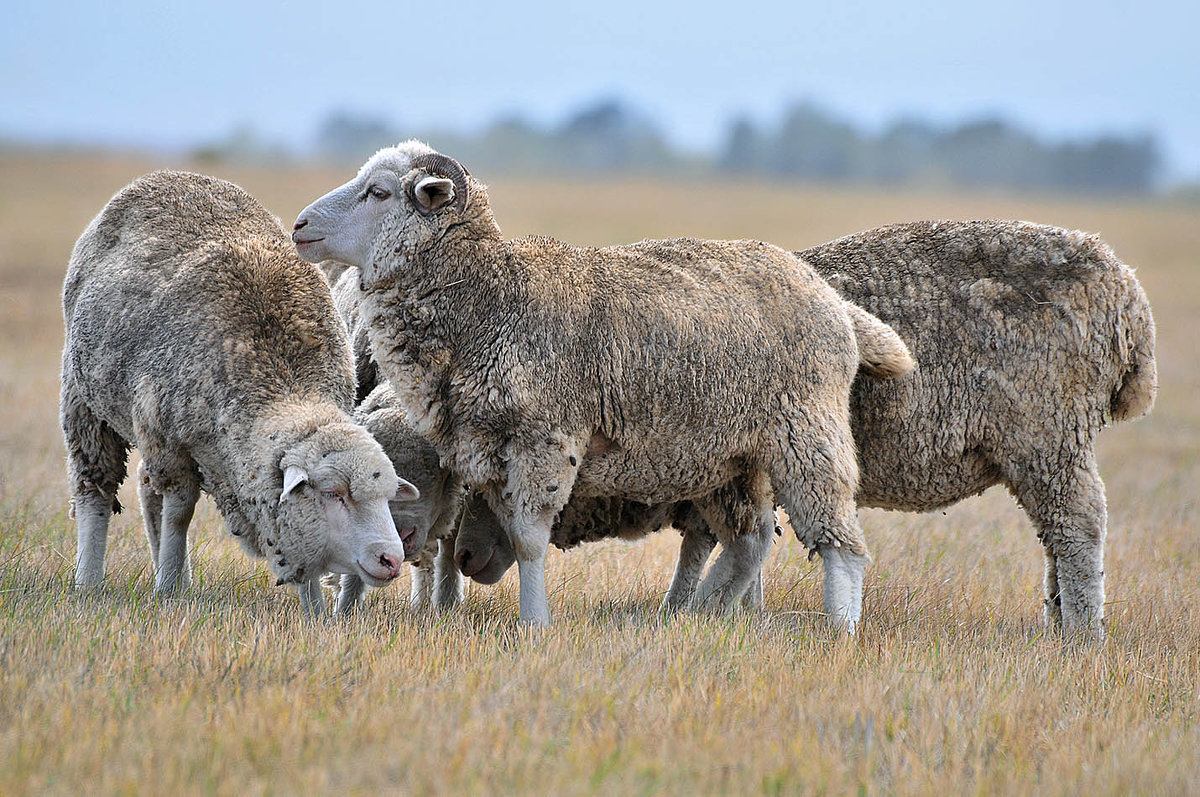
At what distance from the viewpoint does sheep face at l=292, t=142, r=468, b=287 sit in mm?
6137

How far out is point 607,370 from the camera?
604 centimetres

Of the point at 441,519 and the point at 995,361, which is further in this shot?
the point at 995,361

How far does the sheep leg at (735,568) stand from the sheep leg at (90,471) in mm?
3207

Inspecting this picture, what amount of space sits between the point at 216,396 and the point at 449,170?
1544mm

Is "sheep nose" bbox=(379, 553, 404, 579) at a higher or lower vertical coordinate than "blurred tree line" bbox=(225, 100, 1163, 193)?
lower

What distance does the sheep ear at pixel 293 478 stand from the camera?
18.7ft

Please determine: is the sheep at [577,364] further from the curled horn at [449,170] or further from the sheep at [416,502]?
the sheep at [416,502]

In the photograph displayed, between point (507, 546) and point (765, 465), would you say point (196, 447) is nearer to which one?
Result: point (507, 546)

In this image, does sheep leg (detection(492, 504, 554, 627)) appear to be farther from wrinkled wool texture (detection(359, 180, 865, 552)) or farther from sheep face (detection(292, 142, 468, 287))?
sheep face (detection(292, 142, 468, 287))

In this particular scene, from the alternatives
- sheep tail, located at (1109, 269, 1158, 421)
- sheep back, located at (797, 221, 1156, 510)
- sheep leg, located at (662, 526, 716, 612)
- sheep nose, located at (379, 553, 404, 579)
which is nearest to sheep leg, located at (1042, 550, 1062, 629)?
sheep back, located at (797, 221, 1156, 510)

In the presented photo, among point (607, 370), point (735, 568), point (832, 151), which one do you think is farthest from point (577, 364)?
point (832, 151)

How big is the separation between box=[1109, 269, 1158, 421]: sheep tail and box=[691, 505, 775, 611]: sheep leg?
2.08 metres

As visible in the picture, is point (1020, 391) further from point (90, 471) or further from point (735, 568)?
point (90, 471)

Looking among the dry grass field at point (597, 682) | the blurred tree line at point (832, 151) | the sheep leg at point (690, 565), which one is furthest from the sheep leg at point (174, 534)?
the blurred tree line at point (832, 151)
